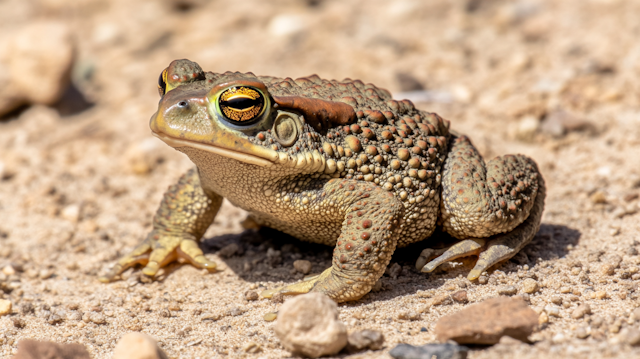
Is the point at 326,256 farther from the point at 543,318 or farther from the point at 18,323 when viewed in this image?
the point at 18,323

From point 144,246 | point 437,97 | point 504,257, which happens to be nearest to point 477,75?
point 437,97

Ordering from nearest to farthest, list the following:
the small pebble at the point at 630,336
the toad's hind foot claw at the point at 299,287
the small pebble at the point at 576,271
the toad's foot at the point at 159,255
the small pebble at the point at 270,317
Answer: the small pebble at the point at 630,336 → the small pebble at the point at 270,317 → the toad's hind foot claw at the point at 299,287 → the small pebble at the point at 576,271 → the toad's foot at the point at 159,255

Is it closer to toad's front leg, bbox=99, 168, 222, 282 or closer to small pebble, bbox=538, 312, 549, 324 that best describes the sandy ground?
small pebble, bbox=538, 312, 549, 324

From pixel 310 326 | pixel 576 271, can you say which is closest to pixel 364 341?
pixel 310 326

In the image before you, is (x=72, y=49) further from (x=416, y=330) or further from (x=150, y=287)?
(x=416, y=330)

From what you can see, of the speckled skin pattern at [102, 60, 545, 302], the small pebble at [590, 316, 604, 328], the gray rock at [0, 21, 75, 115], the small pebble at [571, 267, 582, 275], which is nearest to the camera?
the small pebble at [590, 316, 604, 328]

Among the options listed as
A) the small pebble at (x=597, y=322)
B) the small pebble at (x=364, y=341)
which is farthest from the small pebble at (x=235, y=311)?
the small pebble at (x=597, y=322)

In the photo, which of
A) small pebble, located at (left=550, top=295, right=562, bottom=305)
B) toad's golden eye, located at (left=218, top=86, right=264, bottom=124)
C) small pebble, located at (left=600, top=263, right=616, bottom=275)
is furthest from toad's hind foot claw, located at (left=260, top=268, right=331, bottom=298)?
small pebble, located at (left=600, top=263, right=616, bottom=275)

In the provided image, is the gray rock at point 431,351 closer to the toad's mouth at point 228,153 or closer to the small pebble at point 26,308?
the toad's mouth at point 228,153
